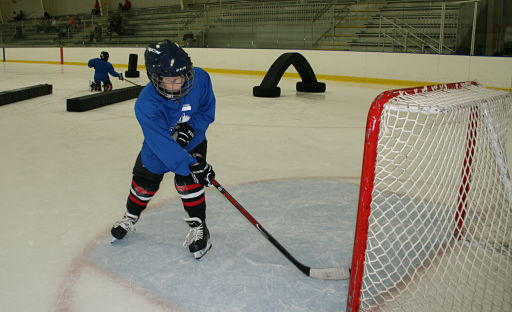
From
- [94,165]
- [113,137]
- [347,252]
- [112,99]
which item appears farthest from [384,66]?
[347,252]

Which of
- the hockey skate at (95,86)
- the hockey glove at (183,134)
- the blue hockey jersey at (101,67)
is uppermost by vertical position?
the blue hockey jersey at (101,67)

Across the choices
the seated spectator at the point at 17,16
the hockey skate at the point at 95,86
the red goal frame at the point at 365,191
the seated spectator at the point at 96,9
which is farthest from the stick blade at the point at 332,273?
the seated spectator at the point at 17,16

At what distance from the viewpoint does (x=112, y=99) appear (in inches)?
242

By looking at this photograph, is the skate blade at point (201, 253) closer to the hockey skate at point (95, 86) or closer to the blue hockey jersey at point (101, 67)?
the blue hockey jersey at point (101, 67)

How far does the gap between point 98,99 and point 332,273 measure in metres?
4.79

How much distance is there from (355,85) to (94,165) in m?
6.17

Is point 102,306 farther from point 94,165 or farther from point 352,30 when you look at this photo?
point 352,30

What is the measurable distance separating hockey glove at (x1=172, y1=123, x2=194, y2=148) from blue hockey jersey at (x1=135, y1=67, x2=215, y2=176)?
1.1 inches

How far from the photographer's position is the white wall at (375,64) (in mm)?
7090

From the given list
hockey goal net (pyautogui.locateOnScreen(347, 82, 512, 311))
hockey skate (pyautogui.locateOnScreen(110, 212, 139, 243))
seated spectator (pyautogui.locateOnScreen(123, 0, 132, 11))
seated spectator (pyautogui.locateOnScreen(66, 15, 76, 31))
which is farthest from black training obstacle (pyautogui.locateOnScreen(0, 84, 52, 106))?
seated spectator (pyautogui.locateOnScreen(123, 0, 132, 11))

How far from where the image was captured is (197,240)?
6.23 feet

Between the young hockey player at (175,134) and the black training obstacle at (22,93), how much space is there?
4.83 metres

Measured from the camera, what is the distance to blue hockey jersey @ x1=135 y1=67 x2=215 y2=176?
1.68 metres

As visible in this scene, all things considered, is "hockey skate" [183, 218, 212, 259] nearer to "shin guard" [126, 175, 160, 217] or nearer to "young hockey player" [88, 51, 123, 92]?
"shin guard" [126, 175, 160, 217]
